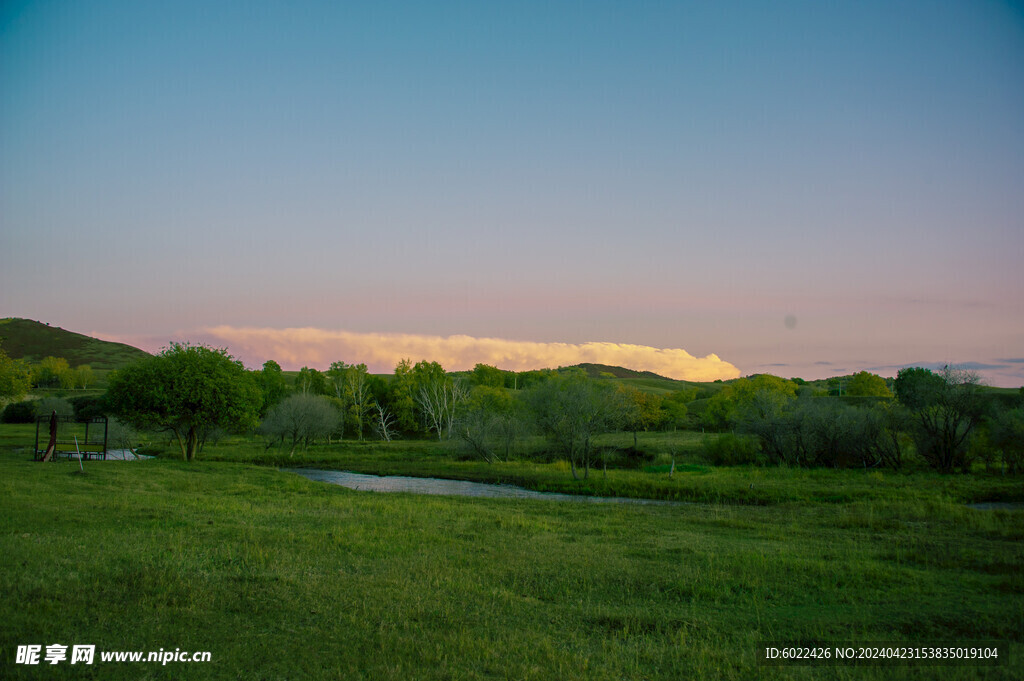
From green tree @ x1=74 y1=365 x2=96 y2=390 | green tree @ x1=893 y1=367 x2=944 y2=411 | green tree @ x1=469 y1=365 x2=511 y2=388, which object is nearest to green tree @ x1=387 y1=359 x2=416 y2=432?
green tree @ x1=469 y1=365 x2=511 y2=388

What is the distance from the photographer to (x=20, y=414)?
8106 centimetres

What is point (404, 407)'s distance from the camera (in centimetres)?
9531

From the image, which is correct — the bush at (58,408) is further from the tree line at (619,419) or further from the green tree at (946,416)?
the green tree at (946,416)

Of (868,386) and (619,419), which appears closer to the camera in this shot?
(619,419)

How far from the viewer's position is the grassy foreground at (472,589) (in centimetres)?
796

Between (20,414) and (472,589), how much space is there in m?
97.6

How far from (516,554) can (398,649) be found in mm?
7591

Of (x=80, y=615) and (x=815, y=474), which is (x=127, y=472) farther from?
(x=815, y=474)

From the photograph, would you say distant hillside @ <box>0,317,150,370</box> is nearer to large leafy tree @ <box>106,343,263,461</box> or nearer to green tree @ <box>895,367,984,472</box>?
large leafy tree @ <box>106,343,263,461</box>

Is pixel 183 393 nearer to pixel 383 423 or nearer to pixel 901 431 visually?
pixel 383 423

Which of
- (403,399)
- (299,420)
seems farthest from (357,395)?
(299,420)

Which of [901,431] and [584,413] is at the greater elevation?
[584,413]

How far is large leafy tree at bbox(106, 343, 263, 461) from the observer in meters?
39.8

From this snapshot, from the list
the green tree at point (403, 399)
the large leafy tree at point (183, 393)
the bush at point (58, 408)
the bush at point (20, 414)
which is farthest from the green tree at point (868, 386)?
the bush at point (20, 414)
